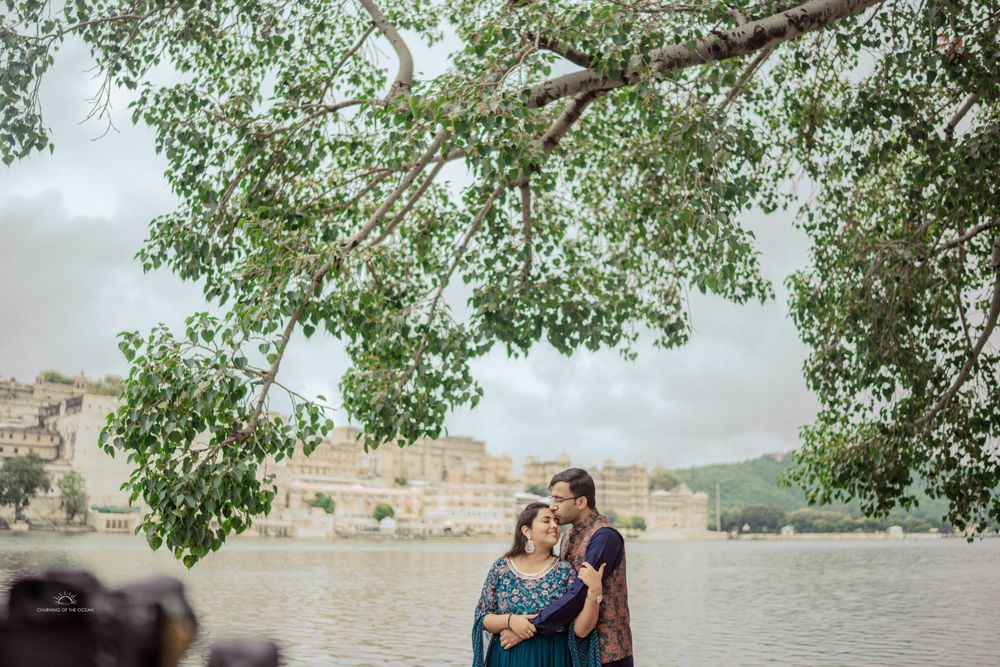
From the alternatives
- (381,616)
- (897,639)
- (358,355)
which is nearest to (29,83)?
(358,355)

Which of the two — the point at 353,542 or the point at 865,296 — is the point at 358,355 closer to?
the point at 865,296

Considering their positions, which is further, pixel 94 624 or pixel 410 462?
pixel 410 462

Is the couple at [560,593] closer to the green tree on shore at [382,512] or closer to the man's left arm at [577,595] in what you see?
the man's left arm at [577,595]

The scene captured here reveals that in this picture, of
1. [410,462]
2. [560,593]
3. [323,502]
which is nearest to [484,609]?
[560,593]

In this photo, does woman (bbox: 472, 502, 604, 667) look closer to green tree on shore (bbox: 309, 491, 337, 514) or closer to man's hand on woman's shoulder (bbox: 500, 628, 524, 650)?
man's hand on woman's shoulder (bbox: 500, 628, 524, 650)

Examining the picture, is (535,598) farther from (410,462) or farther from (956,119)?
(410,462)

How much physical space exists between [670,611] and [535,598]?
23.8m

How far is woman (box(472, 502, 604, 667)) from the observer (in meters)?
3.84

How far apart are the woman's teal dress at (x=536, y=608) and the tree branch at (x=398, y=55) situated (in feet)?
14.4

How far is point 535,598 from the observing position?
390 centimetres

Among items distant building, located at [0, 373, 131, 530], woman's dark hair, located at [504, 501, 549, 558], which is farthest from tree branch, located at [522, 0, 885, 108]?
distant building, located at [0, 373, 131, 530]

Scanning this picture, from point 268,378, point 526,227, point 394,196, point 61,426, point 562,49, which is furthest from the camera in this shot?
point 61,426

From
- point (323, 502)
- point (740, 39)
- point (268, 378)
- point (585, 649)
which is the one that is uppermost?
point (740, 39)

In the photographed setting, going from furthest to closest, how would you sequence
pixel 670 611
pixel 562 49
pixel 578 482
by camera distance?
1. pixel 670 611
2. pixel 562 49
3. pixel 578 482
